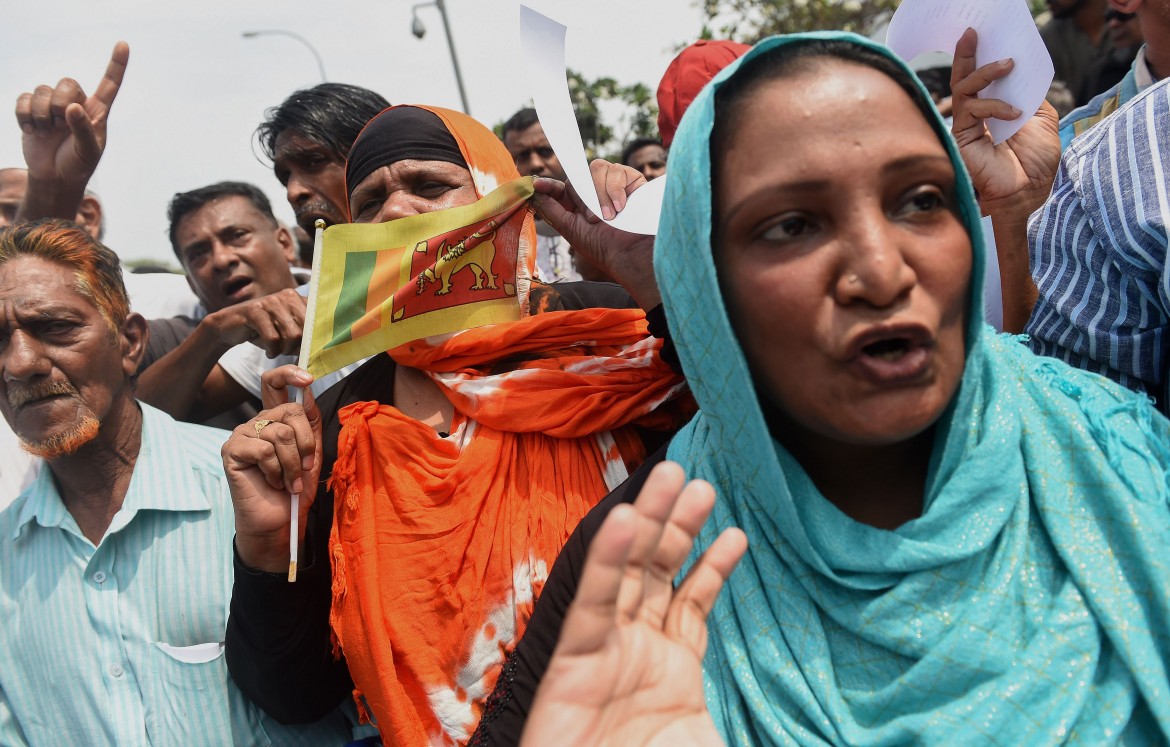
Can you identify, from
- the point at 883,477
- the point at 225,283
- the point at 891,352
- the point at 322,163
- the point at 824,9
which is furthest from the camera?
the point at 824,9

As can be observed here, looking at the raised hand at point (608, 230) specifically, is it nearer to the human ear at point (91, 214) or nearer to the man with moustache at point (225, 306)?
the man with moustache at point (225, 306)

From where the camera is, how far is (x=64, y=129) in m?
3.53

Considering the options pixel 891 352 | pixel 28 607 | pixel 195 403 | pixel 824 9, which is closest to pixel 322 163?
pixel 195 403

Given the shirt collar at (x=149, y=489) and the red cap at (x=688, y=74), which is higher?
the red cap at (x=688, y=74)

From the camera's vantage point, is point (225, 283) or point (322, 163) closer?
point (322, 163)

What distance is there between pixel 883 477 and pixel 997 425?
199 millimetres

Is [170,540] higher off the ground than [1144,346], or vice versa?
[1144,346]

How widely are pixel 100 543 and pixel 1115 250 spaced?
2567 millimetres

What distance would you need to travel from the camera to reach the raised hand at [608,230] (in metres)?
2.30

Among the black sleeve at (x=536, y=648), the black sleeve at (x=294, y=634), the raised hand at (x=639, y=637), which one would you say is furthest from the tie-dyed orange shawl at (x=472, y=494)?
the raised hand at (x=639, y=637)

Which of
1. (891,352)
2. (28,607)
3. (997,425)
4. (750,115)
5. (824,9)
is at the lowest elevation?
(28,607)

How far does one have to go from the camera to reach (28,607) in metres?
2.59

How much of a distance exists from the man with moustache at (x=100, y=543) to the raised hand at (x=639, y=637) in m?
1.52

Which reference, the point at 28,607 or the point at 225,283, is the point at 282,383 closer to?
the point at 28,607
